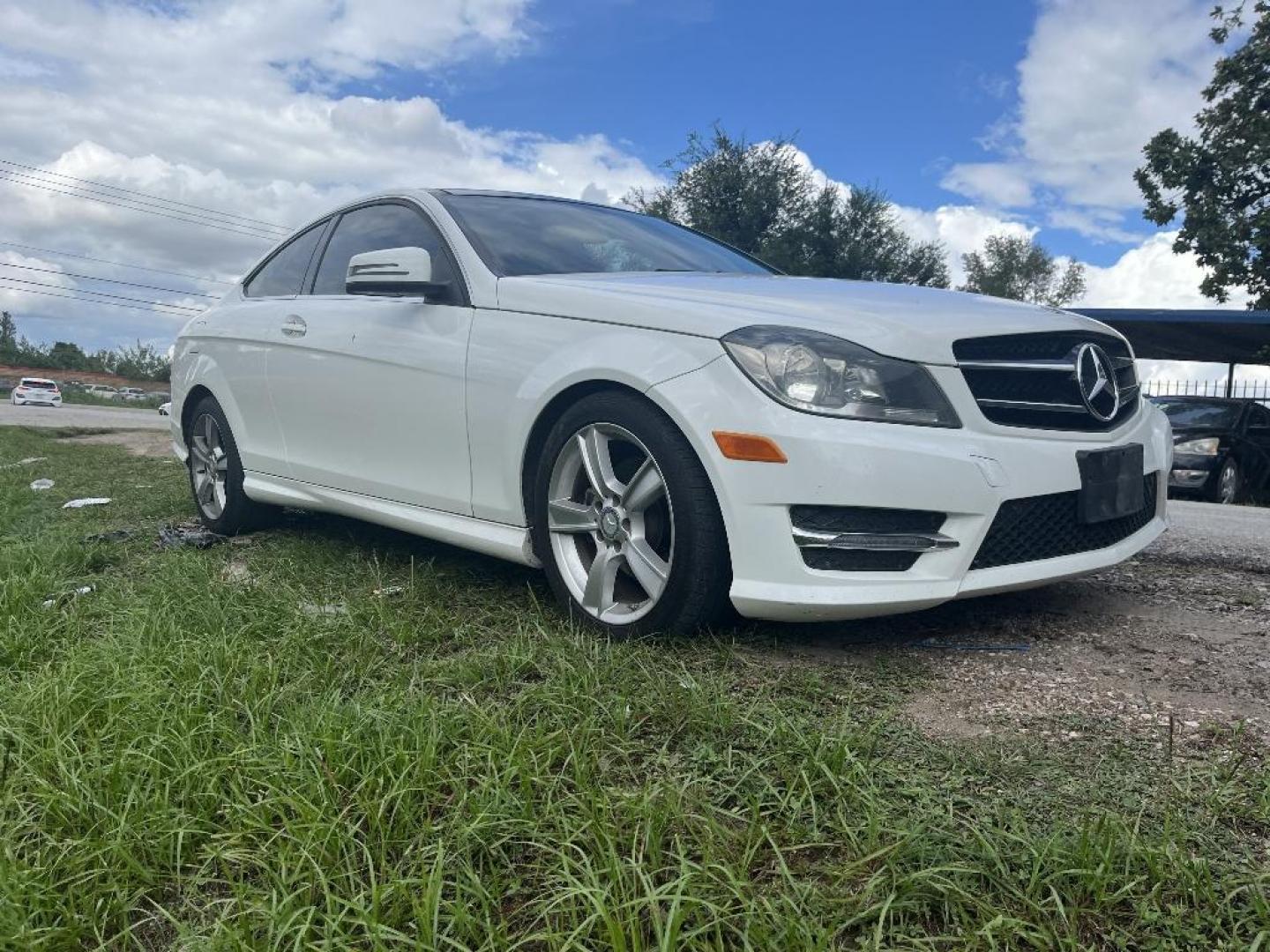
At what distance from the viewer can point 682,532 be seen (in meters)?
2.60

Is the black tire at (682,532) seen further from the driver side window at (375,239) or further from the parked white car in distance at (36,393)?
the parked white car in distance at (36,393)

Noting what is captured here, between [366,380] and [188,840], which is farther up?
[366,380]

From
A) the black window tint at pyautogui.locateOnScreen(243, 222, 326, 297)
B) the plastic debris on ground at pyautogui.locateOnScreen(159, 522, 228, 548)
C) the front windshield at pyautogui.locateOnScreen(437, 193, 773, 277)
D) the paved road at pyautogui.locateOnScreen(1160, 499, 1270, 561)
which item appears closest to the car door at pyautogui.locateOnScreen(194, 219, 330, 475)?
the black window tint at pyautogui.locateOnScreen(243, 222, 326, 297)

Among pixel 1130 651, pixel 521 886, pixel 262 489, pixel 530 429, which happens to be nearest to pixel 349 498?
pixel 262 489

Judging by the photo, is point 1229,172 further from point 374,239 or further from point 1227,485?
point 374,239

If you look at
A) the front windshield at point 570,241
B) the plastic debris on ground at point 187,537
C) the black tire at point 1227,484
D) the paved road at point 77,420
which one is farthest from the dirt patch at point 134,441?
the black tire at point 1227,484

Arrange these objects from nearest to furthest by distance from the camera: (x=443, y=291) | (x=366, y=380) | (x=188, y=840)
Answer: (x=188, y=840), (x=443, y=291), (x=366, y=380)

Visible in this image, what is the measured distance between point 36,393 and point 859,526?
41.9 metres

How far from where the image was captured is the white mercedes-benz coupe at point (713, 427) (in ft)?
8.20

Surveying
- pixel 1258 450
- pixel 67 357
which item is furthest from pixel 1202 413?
pixel 67 357

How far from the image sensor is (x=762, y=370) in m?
2.53

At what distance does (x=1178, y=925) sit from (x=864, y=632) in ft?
4.98

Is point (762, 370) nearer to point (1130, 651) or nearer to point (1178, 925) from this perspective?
point (1130, 651)

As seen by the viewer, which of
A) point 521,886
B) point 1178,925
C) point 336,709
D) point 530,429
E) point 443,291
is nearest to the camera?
point 1178,925
